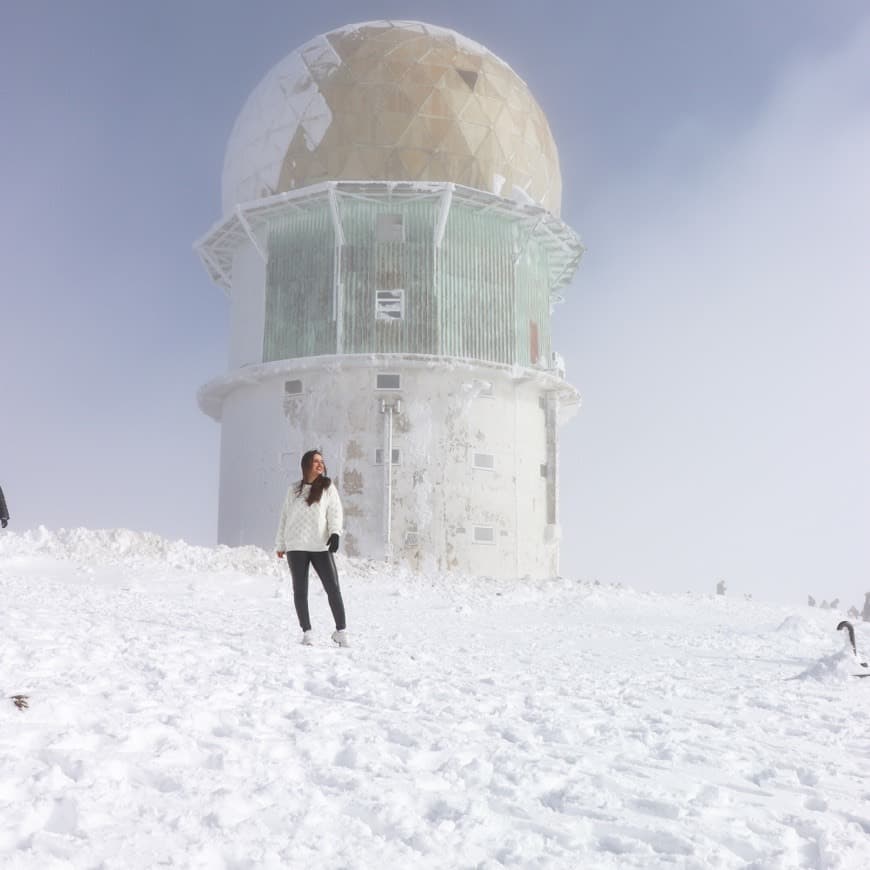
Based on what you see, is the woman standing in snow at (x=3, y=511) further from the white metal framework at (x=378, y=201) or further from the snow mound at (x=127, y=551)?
the white metal framework at (x=378, y=201)

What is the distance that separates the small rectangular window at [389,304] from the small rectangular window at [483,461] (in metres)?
4.07

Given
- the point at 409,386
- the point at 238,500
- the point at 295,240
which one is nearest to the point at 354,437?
the point at 409,386

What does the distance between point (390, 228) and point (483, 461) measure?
6.65 metres

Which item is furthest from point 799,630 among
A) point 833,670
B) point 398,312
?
point 398,312

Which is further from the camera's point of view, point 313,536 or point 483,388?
point 483,388

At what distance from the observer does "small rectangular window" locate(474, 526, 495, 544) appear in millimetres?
22609

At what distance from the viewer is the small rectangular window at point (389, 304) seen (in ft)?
75.4

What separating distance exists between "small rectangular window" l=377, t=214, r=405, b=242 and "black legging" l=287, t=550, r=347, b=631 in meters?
16.0

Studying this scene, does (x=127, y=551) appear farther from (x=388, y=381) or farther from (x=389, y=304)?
(x=389, y=304)

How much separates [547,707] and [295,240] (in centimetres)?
2007

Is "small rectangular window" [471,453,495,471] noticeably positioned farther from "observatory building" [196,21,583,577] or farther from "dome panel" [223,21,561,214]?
"dome panel" [223,21,561,214]

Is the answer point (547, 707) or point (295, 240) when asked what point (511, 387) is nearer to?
point (295, 240)

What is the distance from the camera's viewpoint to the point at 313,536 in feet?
28.6

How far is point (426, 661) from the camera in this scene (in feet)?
25.8
